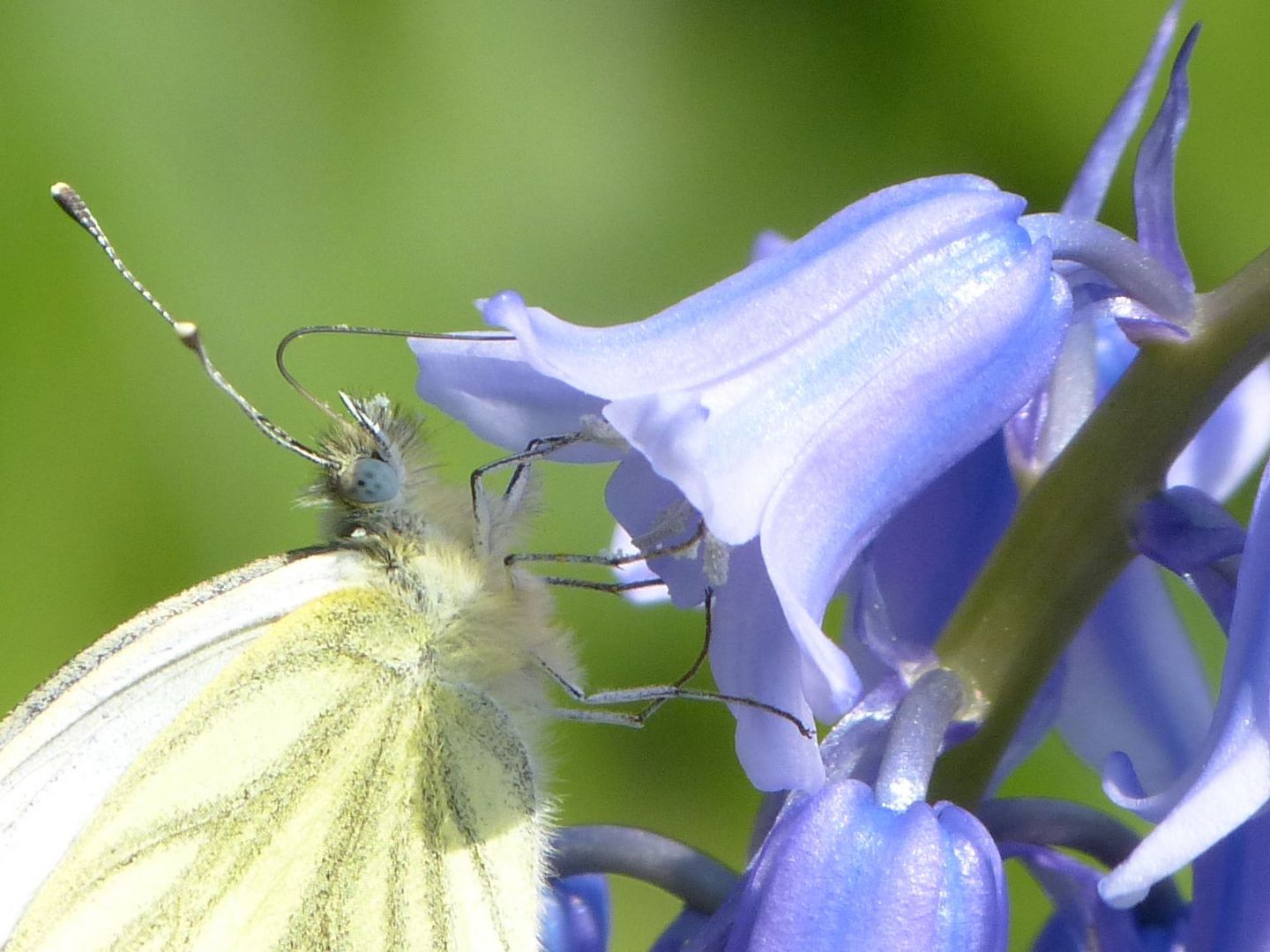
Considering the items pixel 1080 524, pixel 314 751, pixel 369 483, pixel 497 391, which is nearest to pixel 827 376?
pixel 1080 524

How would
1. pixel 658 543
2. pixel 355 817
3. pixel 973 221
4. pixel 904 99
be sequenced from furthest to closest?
1. pixel 904 99
2. pixel 355 817
3. pixel 658 543
4. pixel 973 221

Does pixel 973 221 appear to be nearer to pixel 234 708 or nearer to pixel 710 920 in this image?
pixel 710 920

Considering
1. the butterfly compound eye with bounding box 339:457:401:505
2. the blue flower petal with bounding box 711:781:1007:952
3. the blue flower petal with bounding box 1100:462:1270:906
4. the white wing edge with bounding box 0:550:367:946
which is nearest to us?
the blue flower petal with bounding box 1100:462:1270:906

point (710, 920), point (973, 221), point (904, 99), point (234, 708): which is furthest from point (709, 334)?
point (904, 99)

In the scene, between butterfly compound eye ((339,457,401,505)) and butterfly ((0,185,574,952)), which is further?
butterfly compound eye ((339,457,401,505))

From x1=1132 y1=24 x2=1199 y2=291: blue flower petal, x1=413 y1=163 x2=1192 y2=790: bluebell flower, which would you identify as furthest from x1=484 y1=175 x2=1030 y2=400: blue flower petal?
x1=1132 y1=24 x2=1199 y2=291: blue flower petal

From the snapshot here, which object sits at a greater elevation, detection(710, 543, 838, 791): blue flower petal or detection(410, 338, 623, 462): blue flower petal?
detection(410, 338, 623, 462): blue flower petal

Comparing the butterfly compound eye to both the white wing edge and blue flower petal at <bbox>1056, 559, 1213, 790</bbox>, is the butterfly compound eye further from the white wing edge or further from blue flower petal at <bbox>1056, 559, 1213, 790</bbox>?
blue flower petal at <bbox>1056, 559, 1213, 790</bbox>
